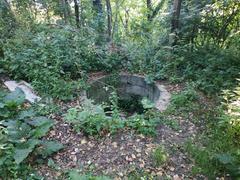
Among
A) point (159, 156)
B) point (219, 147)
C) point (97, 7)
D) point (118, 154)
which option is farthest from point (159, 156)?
point (97, 7)

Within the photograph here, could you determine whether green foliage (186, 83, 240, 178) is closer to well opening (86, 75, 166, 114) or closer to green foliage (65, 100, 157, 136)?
green foliage (65, 100, 157, 136)

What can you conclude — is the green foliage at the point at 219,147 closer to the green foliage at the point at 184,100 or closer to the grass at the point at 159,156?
A: the grass at the point at 159,156

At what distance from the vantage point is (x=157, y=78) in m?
6.81

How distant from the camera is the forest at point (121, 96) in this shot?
3.81 meters

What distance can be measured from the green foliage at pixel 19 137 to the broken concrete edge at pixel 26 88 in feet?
1.43

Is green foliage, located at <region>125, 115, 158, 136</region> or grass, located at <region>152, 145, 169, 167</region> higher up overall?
green foliage, located at <region>125, 115, 158, 136</region>

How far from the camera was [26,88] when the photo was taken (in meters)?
5.59

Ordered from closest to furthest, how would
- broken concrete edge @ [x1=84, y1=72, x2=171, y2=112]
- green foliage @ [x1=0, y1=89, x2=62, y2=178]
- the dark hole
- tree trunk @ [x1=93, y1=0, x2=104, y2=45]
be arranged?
green foliage @ [x1=0, y1=89, x2=62, y2=178] → broken concrete edge @ [x1=84, y1=72, x2=171, y2=112] → the dark hole → tree trunk @ [x1=93, y1=0, x2=104, y2=45]

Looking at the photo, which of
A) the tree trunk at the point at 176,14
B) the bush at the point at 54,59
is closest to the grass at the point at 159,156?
the bush at the point at 54,59

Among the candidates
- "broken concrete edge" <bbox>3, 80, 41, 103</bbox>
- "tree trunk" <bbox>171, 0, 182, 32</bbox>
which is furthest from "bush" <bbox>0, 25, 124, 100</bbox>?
"tree trunk" <bbox>171, 0, 182, 32</bbox>

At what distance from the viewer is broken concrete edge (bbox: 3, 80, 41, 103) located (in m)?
5.14

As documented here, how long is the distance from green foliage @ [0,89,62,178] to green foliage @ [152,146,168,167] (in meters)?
1.36

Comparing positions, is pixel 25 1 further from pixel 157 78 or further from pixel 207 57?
pixel 207 57

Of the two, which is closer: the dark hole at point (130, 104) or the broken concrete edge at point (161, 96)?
the broken concrete edge at point (161, 96)
